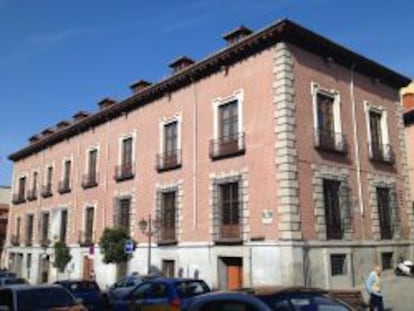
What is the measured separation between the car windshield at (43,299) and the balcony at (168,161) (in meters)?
13.7

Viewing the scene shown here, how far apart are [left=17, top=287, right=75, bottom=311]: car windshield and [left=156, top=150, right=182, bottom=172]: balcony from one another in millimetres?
13677

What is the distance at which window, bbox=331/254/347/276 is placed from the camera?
21250mm

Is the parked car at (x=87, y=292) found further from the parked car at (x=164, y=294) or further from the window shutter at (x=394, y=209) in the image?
the window shutter at (x=394, y=209)

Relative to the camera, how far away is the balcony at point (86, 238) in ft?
108

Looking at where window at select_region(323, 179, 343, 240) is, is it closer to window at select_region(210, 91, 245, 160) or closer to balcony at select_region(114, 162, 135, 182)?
window at select_region(210, 91, 245, 160)

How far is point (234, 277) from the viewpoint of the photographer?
22.2m

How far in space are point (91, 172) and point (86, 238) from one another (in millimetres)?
4271

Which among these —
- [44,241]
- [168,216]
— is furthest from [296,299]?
[44,241]

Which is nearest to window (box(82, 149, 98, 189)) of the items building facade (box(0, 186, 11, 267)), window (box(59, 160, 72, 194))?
window (box(59, 160, 72, 194))

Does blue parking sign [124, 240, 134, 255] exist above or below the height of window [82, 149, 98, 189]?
below

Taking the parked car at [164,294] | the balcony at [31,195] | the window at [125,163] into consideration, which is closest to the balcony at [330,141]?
the parked car at [164,294]

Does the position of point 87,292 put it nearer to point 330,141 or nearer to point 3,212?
point 330,141

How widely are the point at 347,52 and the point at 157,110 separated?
10460 mm

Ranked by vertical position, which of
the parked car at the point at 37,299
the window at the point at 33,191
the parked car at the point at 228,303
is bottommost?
the parked car at the point at 37,299
